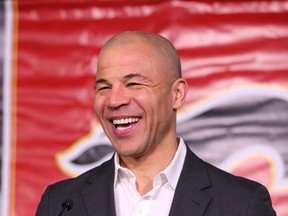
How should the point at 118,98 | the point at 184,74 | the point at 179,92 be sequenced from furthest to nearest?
1. the point at 184,74
2. the point at 179,92
3. the point at 118,98

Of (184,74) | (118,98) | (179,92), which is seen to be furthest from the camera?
(184,74)

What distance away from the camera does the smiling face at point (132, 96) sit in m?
1.24

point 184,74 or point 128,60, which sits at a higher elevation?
point 128,60

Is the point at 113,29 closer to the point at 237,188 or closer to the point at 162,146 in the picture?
the point at 162,146

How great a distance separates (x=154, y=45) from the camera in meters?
1.30

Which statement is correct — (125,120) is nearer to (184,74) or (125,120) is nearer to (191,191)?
(191,191)

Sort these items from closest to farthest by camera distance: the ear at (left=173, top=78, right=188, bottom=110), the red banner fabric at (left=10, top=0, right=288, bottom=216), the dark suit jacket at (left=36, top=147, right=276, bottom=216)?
1. the dark suit jacket at (left=36, top=147, right=276, bottom=216)
2. the ear at (left=173, top=78, right=188, bottom=110)
3. the red banner fabric at (left=10, top=0, right=288, bottom=216)

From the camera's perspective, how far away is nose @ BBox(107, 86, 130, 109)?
4.02ft

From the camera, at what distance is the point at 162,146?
1314mm

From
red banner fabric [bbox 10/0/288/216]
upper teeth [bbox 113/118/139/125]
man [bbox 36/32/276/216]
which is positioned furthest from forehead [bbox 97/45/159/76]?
red banner fabric [bbox 10/0/288/216]

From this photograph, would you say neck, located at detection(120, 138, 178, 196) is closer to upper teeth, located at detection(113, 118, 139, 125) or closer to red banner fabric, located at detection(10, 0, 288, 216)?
upper teeth, located at detection(113, 118, 139, 125)

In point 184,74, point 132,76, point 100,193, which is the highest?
point 132,76

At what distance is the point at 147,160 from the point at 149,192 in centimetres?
8

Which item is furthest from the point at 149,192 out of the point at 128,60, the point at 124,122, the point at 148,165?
the point at 128,60
